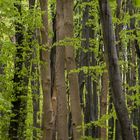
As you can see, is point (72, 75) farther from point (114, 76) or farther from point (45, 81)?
point (114, 76)

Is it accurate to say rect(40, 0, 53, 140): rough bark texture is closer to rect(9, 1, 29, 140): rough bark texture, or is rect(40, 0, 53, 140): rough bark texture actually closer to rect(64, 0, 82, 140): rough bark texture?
rect(9, 1, 29, 140): rough bark texture

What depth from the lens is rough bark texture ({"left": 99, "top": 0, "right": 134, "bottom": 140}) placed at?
252cm

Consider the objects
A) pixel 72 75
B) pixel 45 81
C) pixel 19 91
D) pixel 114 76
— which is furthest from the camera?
pixel 19 91

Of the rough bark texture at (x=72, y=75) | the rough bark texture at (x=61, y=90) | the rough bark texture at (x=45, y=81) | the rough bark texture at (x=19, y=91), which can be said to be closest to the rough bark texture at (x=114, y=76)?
the rough bark texture at (x=72, y=75)

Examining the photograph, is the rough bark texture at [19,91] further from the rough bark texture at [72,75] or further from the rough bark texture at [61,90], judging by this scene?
the rough bark texture at [72,75]

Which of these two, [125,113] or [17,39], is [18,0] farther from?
[125,113]

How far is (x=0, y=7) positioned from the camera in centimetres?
829

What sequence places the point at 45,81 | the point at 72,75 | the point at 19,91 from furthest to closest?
1. the point at 19,91
2. the point at 45,81
3. the point at 72,75

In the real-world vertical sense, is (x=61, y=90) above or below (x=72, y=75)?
below

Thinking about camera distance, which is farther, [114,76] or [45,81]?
[45,81]

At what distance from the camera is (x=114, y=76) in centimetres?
254

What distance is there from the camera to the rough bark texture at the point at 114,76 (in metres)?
2.52

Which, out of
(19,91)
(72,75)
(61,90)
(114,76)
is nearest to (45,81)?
(19,91)

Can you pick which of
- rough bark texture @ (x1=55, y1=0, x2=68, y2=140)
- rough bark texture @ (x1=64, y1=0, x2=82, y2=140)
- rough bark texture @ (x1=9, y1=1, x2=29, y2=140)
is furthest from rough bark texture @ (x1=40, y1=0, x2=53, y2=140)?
rough bark texture @ (x1=64, y1=0, x2=82, y2=140)
